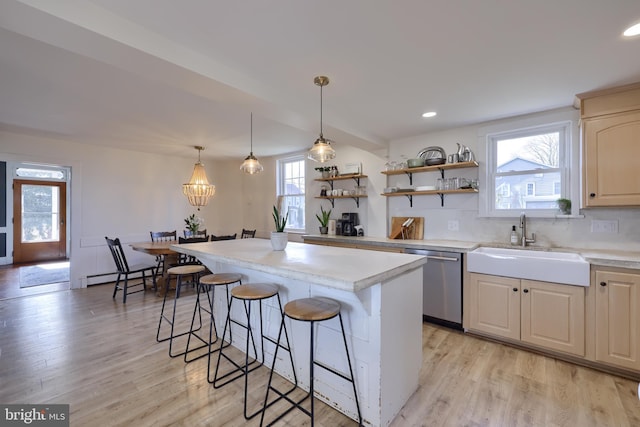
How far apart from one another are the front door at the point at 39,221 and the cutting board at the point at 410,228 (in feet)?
27.7

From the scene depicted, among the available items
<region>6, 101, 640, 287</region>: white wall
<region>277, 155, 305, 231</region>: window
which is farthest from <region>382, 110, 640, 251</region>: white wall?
<region>277, 155, 305, 231</region>: window

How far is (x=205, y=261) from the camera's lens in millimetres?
2764

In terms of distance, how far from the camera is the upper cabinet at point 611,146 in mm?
2330

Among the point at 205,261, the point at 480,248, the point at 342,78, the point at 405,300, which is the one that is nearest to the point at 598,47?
the point at 342,78

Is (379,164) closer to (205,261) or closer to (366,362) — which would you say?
(205,261)

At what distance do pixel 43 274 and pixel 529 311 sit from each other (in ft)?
26.5

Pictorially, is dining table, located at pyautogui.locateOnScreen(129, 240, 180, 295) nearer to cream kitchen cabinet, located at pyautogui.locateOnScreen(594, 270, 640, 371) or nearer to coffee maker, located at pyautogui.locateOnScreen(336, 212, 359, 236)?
coffee maker, located at pyautogui.locateOnScreen(336, 212, 359, 236)

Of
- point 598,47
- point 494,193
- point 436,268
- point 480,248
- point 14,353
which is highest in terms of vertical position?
point 598,47

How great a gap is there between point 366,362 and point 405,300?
0.45m

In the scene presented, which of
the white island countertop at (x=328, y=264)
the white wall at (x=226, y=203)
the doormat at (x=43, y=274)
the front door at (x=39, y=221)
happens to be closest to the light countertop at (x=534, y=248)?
the white wall at (x=226, y=203)

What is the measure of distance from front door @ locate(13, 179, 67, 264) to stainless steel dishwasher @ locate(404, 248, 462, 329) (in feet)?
29.2

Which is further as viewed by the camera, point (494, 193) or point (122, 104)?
point (494, 193)

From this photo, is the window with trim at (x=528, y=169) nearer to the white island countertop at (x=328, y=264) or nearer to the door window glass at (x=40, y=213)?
the white island countertop at (x=328, y=264)

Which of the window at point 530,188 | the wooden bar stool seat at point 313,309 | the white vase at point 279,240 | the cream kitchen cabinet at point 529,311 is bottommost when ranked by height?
the cream kitchen cabinet at point 529,311
